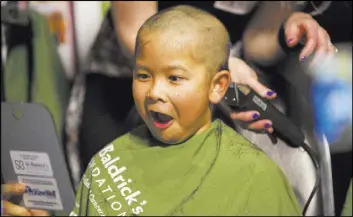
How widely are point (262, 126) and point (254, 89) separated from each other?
0.05 meters

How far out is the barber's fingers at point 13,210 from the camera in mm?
777

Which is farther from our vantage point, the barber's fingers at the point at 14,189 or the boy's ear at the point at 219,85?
the barber's fingers at the point at 14,189

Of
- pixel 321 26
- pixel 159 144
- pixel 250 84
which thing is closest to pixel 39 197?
pixel 159 144

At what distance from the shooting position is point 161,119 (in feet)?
2.13

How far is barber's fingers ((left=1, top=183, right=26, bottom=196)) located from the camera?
2.55ft

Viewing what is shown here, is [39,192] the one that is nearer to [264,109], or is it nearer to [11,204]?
[11,204]

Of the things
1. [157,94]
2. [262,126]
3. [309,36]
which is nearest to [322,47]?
[309,36]

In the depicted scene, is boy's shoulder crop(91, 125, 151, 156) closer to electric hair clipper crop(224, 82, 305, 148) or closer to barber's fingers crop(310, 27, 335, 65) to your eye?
electric hair clipper crop(224, 82, 305, 148)

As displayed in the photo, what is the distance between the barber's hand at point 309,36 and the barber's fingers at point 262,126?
0.09 meters

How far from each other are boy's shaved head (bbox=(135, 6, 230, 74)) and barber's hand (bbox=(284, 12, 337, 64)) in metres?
0.11

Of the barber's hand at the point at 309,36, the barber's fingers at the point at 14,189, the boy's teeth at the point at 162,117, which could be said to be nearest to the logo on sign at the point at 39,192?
the barber's fingers at the point at 14,189

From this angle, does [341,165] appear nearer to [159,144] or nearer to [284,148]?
[284,148]

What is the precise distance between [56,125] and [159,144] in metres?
0.18

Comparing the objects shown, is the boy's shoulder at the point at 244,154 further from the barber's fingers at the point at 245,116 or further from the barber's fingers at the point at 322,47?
the barber's fingers at the point at 322,47
